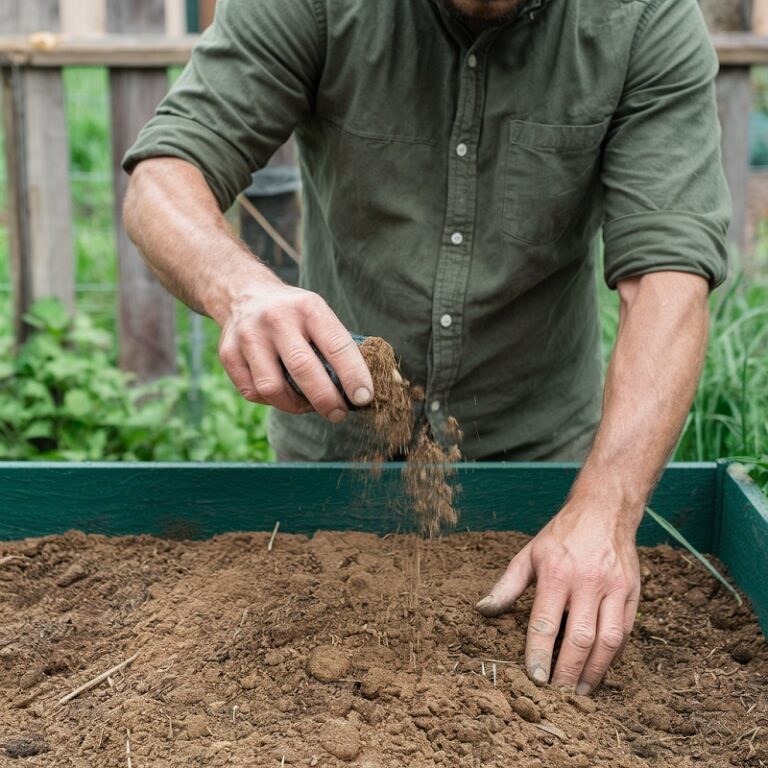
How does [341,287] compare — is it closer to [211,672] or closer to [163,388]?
[211,672]

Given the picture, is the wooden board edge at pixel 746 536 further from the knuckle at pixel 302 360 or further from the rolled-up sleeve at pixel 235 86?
the rolled-up sleeve at pixel 235 86

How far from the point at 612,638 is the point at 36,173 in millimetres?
3111

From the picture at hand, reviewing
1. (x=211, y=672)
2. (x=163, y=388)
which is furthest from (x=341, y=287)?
(x=163, y=388)

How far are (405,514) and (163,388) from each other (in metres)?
Answer: 2.33

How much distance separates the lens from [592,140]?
2178mm

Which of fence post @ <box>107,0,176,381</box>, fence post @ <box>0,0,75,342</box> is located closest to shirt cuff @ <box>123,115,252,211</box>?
fence post @ <box>107,0,176,381</box>

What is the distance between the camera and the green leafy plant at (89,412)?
404 centimetres

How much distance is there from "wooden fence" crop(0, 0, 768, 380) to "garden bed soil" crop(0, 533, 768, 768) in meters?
2.22

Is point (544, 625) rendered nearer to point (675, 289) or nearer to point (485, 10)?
point (675, 289)

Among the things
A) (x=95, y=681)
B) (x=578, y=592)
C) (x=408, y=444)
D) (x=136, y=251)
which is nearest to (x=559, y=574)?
(x=578, y=592)

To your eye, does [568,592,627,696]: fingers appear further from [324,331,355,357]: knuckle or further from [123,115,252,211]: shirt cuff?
[123,115,252,211]: shirt cuff

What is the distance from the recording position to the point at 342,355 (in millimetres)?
1531

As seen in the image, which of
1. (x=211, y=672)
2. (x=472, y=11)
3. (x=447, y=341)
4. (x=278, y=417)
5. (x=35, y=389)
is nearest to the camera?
(x=211, y=672)

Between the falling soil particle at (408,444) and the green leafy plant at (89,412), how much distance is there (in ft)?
6.91
